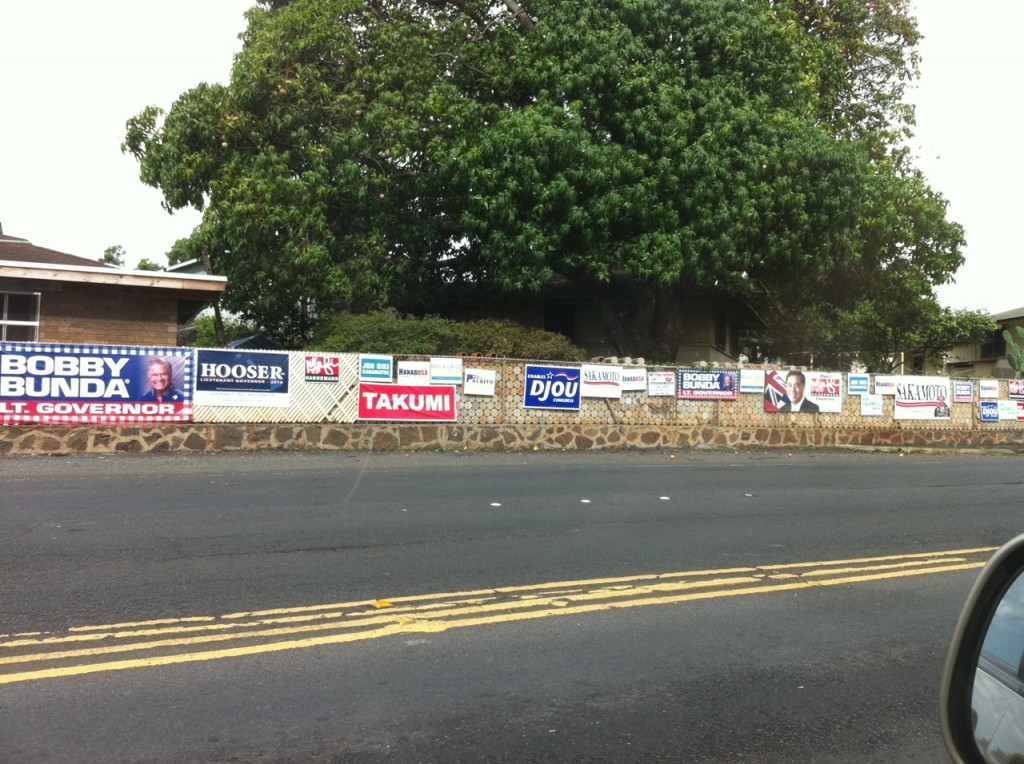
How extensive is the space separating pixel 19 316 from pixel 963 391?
2365 cm

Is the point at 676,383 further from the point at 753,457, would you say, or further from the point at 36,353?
the point at 36,353

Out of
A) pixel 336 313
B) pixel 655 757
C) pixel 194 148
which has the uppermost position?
pixel 194 148

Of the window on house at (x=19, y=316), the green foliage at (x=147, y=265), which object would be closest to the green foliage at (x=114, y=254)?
the green foliage at (x=147, y=265)

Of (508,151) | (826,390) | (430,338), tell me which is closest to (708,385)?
(826,390)

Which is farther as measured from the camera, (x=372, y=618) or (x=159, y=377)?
(x=159, y=377)

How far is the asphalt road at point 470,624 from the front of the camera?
14.4 feet

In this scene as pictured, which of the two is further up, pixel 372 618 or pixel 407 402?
A: pixel 407 402

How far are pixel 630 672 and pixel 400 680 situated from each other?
1.29m

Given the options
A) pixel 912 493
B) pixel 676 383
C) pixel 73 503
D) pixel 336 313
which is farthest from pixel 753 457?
pixel 73 503

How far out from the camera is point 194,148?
891 inches

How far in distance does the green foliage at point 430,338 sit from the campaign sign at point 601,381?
153cm

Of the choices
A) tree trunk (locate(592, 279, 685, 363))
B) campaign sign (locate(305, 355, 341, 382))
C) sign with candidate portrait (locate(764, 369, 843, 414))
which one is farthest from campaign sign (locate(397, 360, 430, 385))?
tree trunk (locate(592, 279, 685, 363))

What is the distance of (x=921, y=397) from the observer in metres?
25.5

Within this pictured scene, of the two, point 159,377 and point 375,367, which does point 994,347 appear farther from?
point 159,377
